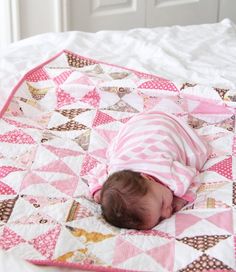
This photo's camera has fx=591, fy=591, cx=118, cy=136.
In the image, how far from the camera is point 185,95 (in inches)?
71.6

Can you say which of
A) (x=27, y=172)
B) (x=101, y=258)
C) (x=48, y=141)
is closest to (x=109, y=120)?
(x=48, y=141)

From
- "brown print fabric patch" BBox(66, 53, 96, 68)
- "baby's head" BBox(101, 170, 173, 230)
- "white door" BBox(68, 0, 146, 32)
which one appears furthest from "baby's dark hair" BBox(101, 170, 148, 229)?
"white door" BBox(68, 0, 146, 32)

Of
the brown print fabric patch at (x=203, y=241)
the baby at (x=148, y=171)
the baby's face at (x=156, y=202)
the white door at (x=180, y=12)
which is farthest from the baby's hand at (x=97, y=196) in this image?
the white door at (x=180, y=12)

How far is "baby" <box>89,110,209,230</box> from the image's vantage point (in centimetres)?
123

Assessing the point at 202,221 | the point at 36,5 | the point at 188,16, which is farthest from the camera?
the point at 188,16

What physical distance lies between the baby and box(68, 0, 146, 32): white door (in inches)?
63.3

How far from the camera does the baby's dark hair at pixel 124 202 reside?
1.21m

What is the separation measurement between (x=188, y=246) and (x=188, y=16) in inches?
95.3

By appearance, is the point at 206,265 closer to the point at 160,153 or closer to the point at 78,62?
the point at 160,153

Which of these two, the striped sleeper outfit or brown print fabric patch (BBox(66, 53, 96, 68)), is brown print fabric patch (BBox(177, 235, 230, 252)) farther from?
brown print fabric patch (BBox(66, 53, 96, 68))

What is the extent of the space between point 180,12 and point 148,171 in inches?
85.8

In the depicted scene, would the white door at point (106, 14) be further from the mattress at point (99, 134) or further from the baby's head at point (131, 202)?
the baby's head at point (131, 202)

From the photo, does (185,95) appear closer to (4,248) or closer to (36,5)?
(4,248)

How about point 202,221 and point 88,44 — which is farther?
point 88,44
